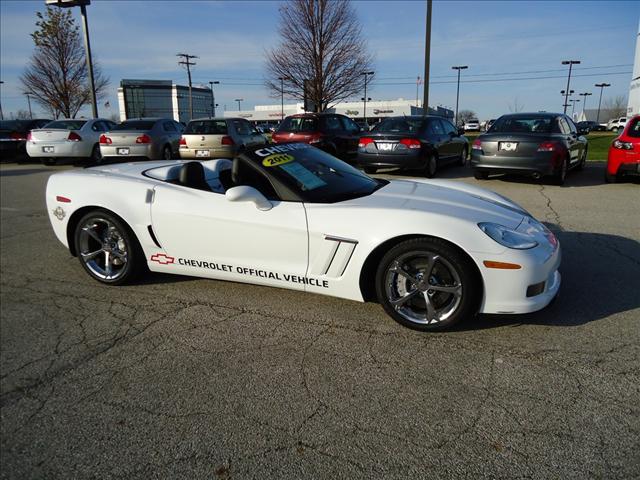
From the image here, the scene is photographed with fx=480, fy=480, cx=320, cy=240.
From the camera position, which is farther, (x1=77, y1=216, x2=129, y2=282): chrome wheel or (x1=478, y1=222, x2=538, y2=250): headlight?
(x1=77, y1=216, x2=129, y2=282): chrome wheel

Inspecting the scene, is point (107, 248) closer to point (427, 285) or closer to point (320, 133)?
point (427, 285)

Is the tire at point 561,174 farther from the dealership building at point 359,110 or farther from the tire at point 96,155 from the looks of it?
the dealership building at point 359,110

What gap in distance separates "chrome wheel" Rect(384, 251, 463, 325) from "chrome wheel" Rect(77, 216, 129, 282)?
7.58 feet

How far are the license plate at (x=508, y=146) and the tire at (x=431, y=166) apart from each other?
5.56 ft

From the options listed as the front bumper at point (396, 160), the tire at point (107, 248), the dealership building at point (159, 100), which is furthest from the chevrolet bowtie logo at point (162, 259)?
the dealership building at point (159, 100)

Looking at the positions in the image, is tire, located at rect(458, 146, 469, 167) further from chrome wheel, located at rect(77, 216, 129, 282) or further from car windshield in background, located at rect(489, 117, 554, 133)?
chrome wheel, located at rect(77, 216, 129, 282)

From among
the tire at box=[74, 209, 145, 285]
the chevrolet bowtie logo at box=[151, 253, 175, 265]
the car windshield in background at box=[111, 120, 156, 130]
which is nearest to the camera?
the chevrolet bowtie logo at box=[151, 253, 175, 265]

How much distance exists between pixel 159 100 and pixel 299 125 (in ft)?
298

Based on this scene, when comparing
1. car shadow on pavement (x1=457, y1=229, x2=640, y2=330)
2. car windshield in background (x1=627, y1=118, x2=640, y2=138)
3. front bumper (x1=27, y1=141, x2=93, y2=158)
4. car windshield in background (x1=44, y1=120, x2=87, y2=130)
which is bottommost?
car shadow on pavement (x1=457, y1=229, x2=640, y2=330)

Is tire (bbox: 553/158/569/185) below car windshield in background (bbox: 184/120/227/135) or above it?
below

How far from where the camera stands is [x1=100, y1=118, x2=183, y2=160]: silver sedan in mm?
13594

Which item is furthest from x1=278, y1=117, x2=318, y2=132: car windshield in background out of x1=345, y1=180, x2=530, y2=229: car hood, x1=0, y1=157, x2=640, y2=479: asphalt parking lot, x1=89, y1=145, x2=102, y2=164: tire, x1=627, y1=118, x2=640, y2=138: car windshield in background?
x1=0, y1=157, x2=640, y2=479: asphalt parking lot

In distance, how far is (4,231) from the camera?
20.6 ft

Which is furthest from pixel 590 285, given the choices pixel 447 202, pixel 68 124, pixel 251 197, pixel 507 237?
pixel 68 124
